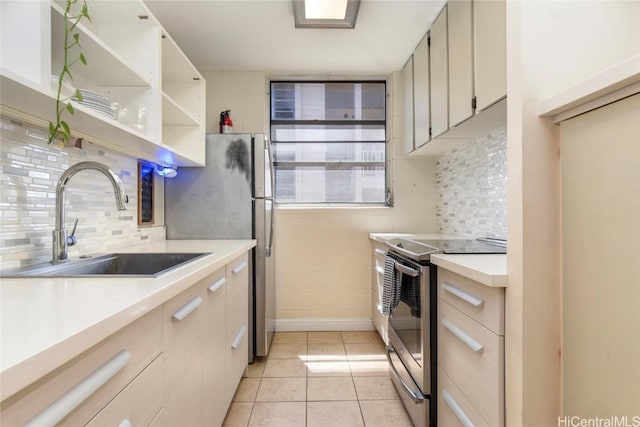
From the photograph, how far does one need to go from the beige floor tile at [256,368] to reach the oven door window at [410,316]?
1028 mm

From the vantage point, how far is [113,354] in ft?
2.09

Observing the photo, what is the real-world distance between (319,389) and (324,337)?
0.81 metres

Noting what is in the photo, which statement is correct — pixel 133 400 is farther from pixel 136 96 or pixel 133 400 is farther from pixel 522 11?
pixel 522 11

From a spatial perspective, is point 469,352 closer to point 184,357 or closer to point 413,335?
point 413,335

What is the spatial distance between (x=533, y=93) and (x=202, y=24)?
2150 mm

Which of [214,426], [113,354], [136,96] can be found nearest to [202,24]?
[136,96]

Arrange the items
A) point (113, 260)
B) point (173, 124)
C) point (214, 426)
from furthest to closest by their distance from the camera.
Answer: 1. point (173, 124)
2. point (113, 260)
3. point (214, 426)

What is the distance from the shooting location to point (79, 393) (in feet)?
1.72

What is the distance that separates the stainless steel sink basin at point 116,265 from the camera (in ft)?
3.73

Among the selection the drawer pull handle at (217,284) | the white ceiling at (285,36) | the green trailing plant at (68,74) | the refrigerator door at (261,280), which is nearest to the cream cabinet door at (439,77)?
the white ceiling at (285,36)

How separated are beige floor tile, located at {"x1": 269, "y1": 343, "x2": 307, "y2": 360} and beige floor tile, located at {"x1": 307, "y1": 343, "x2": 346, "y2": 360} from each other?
5cm

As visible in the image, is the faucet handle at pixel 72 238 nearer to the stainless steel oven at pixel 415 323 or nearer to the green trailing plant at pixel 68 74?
the green trailing plant at pixel 68 74

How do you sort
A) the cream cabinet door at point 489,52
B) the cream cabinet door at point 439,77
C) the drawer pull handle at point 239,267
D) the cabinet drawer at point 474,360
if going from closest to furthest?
the cabinet drawer at point 474,360 < the cream cabinet door at point 489,52 < the drawer pull handle at point 239,267 < the cream cabinet door at point 439,77

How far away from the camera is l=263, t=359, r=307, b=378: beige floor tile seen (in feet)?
6.76
